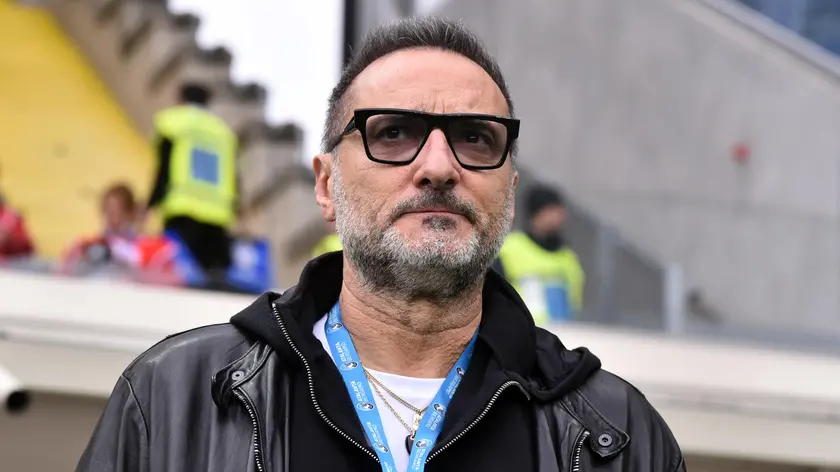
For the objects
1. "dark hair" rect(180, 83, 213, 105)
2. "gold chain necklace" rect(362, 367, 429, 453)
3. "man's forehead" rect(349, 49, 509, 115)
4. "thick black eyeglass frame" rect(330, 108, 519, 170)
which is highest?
"man's forehead" rect(349, 49, 509, 115)

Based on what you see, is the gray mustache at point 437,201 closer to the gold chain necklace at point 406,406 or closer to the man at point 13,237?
the gold chain necklace at point 406,406

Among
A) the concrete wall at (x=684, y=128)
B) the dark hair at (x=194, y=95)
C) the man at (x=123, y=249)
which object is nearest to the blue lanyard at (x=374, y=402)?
the man at (x=123, y=249)

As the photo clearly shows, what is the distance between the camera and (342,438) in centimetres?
198

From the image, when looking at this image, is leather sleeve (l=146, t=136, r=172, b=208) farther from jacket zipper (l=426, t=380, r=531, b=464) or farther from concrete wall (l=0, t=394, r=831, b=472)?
jacket zipper (l=426, t=380, r=531, b=464)

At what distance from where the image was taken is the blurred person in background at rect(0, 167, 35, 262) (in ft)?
21.9

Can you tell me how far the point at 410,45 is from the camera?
2.22 m

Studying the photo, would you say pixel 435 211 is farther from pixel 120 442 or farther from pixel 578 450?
pixel 120 442

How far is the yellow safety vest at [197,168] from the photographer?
283 inches

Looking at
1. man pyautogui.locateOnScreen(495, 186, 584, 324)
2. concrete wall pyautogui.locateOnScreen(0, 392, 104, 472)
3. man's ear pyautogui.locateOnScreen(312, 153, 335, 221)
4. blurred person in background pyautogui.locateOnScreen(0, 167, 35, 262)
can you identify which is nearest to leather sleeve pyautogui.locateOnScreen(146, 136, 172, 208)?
blurred person in background pyautogui.locateOnScreen(0, 167, 35, 262)

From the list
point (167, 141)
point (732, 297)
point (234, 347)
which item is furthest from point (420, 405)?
point (732, 297)

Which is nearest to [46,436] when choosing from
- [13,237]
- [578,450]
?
[578,450]

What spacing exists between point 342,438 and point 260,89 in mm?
10274

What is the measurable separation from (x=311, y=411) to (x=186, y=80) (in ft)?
37.5

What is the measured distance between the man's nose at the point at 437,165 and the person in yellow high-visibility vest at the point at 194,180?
16.6 ft
